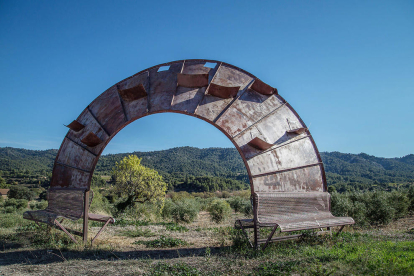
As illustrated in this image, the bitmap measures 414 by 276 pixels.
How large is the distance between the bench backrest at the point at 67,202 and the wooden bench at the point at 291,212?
159 inches

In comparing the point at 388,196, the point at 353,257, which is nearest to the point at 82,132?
the point at 353,257

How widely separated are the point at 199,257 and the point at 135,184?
14.9 meters

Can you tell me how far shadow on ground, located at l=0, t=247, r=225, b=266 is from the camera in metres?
5.52

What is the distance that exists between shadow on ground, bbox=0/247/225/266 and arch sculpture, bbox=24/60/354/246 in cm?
168

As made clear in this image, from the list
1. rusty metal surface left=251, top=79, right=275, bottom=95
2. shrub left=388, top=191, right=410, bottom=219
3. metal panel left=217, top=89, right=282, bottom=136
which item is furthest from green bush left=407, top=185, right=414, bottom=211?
rusty metal surface left=251, top=79, right=275, bottom=95

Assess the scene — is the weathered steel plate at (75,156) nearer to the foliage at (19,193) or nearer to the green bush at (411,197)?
the green bush at (411,197)

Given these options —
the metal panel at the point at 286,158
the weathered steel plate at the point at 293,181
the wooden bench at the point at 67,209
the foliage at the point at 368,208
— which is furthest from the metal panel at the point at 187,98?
the foliage at the point at 368,208

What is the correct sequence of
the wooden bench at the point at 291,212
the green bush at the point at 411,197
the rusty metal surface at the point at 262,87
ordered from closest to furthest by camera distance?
the wooden bench at the point at 291,212, the rusty metal surface at the point at 262,87, the green bush at the point at 411,197

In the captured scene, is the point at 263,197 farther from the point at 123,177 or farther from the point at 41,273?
the point at 123,177

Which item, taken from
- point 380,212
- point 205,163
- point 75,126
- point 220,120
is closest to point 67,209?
point 75,126

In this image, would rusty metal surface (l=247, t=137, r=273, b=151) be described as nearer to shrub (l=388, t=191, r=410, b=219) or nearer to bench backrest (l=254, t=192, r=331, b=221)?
bench backrest (l=254, t=192, r=331, b=221)

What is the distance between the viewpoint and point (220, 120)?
6496mm

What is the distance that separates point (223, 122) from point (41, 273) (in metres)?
4.77

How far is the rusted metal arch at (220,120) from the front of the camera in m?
6.35
